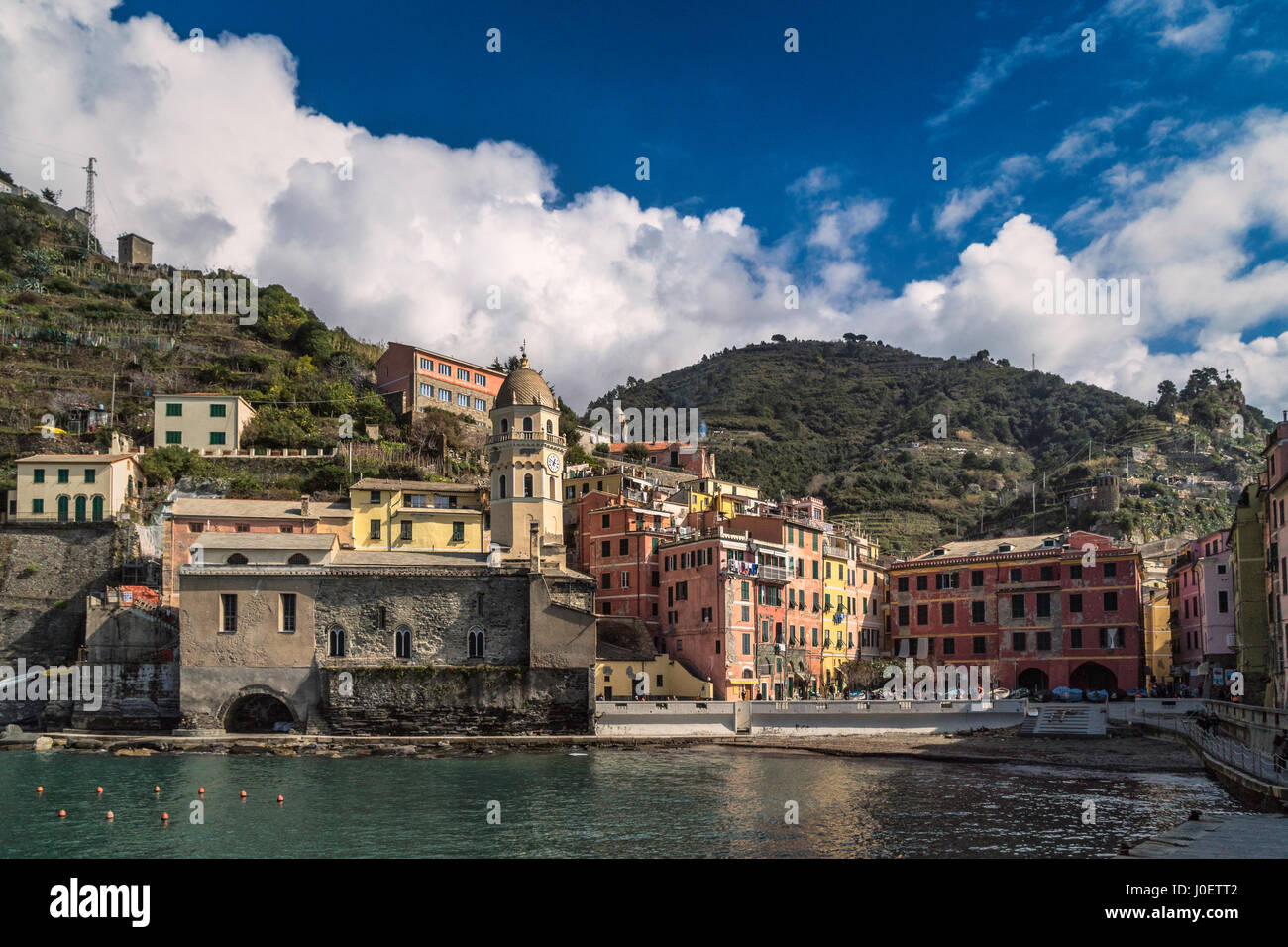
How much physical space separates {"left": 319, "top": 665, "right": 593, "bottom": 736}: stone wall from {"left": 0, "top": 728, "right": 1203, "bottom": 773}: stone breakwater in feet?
2.79

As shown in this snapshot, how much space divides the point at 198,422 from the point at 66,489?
42.9ft

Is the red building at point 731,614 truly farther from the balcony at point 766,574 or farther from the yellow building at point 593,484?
the yellow building at point 593,484

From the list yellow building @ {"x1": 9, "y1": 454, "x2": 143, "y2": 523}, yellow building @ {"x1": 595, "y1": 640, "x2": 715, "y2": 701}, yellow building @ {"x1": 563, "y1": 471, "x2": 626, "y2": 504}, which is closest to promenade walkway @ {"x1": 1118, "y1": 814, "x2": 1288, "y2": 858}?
yellow building @ {"x1": 595, "y1": 640, "x2": 715, "y2": 701}

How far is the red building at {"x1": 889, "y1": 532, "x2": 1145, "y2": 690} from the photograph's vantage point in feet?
213

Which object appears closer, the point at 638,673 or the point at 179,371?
the point at 638,673

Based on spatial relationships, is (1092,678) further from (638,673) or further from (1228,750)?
(1228,750)

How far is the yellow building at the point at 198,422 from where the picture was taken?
7631cm

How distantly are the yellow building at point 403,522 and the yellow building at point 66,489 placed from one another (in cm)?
1456

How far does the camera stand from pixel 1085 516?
112m

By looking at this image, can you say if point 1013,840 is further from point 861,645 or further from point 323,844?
point 861,645

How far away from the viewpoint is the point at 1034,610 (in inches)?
2677

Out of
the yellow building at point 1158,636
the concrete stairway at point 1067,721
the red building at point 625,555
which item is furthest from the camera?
the yellow building at point 1158,636

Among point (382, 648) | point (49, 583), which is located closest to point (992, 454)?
point (382, 648)

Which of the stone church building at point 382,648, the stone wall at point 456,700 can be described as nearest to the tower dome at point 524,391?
the stone church building at point 382,648
